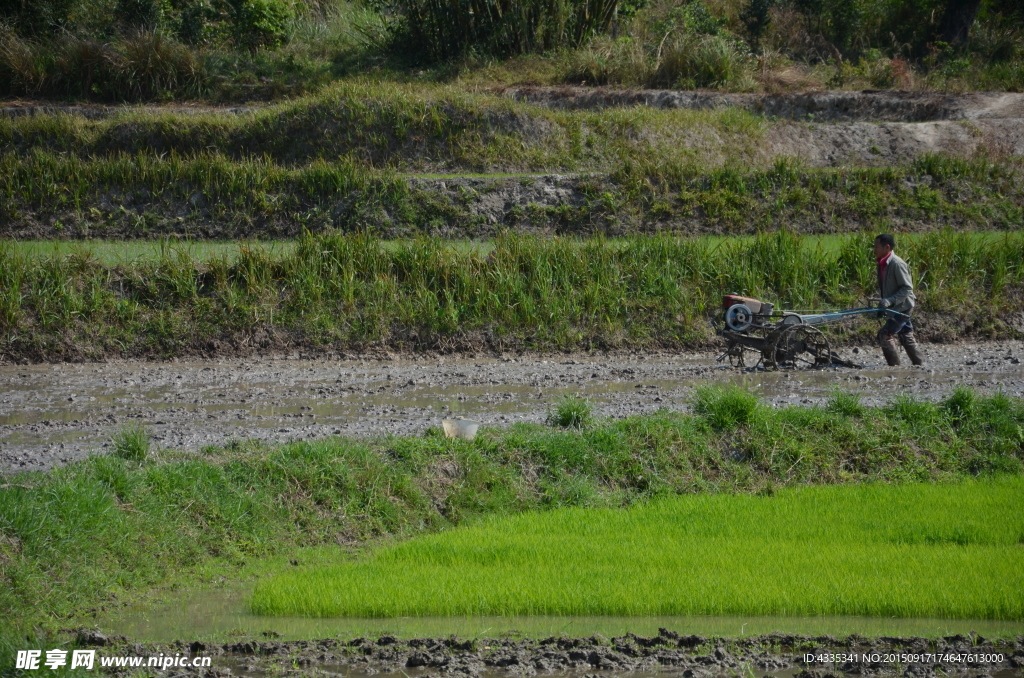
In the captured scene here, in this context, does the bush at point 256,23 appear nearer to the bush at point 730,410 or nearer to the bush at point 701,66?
the bush at point 701,66

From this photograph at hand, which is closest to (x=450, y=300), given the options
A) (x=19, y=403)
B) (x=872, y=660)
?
(x=19, y=403)

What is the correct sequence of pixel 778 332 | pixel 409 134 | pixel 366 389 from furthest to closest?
pixel 409 134, pixel 778 332, pixel 366 389

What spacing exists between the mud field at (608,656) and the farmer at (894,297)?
7354 mm

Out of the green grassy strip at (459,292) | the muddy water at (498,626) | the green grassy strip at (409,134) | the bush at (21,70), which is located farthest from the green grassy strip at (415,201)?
the muddy water at (498,626)

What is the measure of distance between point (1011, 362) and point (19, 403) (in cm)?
1208

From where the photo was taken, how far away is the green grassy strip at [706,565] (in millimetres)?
6566

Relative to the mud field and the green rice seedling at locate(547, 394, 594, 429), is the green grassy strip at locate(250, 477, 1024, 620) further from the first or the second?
the green rice seedling at locate(547, 394, 594, 429)

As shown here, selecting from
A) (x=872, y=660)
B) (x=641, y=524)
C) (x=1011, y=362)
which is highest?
(x=872, y=660)

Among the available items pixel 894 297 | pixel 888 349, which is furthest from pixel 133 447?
pixel 888 349

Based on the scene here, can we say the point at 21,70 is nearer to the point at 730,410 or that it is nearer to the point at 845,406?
the point at 730,410

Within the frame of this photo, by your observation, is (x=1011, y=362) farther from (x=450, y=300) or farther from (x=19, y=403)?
(x=19, y=403)

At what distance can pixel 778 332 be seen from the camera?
41.4 ft

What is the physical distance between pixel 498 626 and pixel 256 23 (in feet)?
82.6

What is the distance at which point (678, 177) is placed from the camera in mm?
19781
